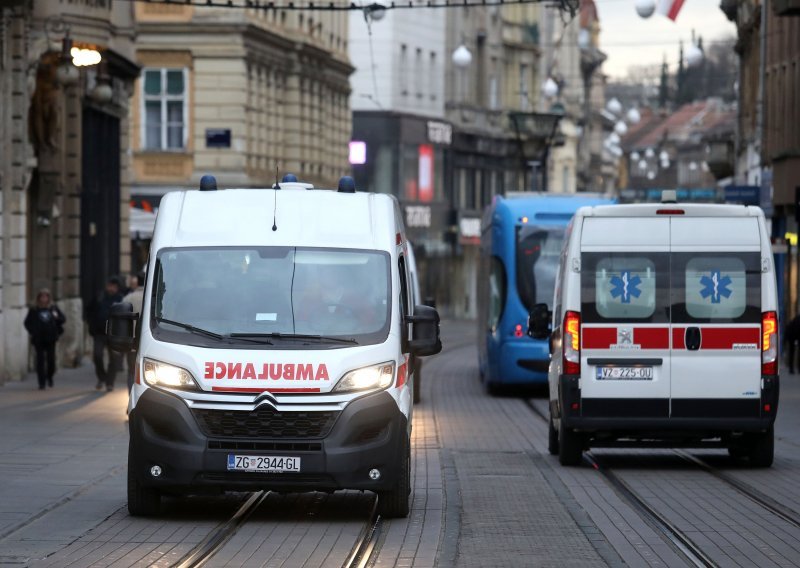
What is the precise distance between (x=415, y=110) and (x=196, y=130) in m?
26.0

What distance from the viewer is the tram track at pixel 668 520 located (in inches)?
501

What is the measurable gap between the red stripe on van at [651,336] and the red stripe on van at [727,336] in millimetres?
333

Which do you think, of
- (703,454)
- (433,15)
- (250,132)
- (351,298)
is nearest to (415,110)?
(433,15)

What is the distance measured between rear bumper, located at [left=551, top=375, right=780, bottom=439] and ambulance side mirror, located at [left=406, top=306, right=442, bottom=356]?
4.38 meters

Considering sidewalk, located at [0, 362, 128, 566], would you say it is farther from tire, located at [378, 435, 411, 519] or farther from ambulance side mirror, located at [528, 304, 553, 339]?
ambulance side mirror, located at [528, 304, 553, 339]

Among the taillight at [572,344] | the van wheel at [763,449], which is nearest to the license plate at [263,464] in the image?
the taillight at [572,344]

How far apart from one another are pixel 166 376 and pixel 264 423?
0.76 m

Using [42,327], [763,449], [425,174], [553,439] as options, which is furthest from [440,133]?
[763,449]

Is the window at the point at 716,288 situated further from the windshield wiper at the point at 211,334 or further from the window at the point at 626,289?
the windshield wiper at the point at 211,334

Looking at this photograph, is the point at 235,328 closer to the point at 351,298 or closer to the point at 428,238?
the point at 351,298

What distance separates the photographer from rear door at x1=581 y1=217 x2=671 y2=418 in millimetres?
18781

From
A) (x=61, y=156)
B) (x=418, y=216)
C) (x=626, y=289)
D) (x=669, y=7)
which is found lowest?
(x=626, y=289)

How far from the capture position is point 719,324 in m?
18.7

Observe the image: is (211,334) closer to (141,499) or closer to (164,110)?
(141,499)
